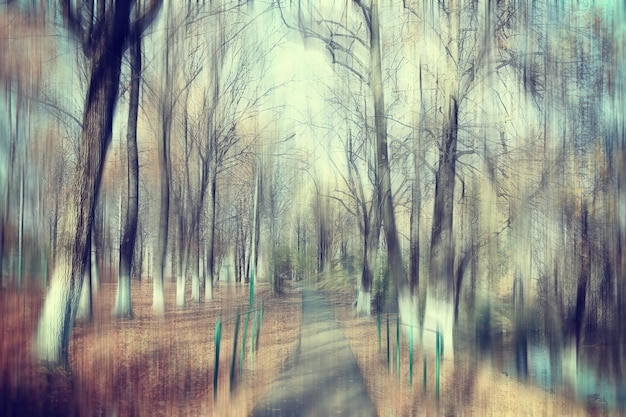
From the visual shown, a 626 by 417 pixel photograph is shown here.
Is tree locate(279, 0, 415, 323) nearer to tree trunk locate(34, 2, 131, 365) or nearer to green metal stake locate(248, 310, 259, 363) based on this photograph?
green metal stake locate(248, 310, 259, 363)

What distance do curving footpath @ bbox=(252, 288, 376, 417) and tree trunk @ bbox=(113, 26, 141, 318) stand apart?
2.42m

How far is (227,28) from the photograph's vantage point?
6.81m

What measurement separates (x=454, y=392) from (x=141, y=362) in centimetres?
394

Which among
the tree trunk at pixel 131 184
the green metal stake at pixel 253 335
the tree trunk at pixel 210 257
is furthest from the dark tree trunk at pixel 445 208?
the tree trunk at pixel 131 184

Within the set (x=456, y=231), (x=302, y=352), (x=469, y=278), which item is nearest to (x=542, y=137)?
(x=456, y=231)

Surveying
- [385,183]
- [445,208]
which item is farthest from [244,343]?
[445,208]

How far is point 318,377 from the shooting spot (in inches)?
238

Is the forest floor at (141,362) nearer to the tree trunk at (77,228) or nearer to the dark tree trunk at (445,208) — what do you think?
the tree trunk at (77,228)

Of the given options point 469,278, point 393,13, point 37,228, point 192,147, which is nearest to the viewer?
point 37,228

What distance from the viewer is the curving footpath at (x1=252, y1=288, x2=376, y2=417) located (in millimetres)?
5566

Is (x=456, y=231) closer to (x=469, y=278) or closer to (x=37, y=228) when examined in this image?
(x=469, y=278)

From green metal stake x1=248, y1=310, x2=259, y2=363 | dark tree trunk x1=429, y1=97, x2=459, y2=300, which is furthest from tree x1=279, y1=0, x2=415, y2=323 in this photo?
green metal stake x1=248, y1=310, x2=259, y2=363

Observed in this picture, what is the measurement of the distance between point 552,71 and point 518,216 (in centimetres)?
210

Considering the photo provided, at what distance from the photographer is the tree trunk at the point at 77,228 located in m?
5.60
